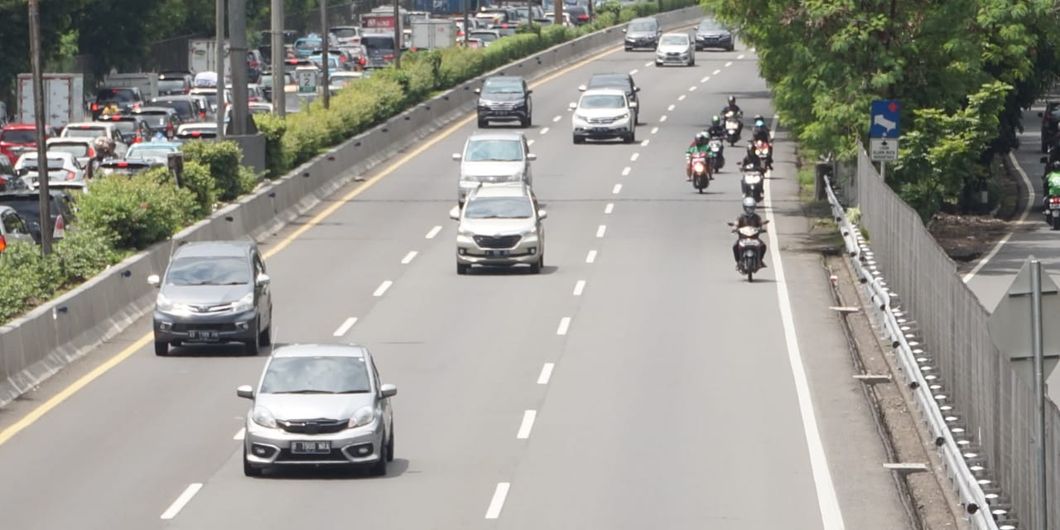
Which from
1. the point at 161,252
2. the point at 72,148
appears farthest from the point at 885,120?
the point at 72,148

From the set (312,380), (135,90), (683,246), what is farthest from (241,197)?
(135,90)

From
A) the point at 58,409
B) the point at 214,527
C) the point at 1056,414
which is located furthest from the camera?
the point at 58,409

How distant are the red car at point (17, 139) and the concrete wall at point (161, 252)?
9.59m

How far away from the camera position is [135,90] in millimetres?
84312

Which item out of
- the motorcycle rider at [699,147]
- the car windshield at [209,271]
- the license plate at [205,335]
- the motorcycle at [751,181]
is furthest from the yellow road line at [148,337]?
the motorcycle at [751,181]

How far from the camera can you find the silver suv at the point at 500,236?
4075 cm

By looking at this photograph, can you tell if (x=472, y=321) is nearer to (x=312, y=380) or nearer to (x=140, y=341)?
(x=140, y=341)

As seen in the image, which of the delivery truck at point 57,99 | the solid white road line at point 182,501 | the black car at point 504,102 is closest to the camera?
the solid white road line at point 182,501

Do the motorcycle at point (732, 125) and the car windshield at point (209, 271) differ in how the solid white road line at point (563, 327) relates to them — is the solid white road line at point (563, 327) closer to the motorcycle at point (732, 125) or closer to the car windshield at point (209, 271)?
the car windshield at point (209, 271)

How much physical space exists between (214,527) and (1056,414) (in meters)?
8.34

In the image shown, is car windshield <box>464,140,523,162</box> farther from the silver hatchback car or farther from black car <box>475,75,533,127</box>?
the silver hatchback car

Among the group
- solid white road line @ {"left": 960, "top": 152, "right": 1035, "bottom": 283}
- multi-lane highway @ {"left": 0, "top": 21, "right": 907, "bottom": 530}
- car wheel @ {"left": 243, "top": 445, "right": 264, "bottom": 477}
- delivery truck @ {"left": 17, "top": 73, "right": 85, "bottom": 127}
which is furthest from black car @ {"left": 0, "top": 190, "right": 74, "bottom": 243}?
delivery truck @ {"left": 17, "top": 73, "right": 85, "bottom": 127}

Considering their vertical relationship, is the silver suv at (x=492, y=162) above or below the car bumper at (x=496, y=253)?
above

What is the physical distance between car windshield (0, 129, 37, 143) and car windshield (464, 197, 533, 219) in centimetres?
2491
